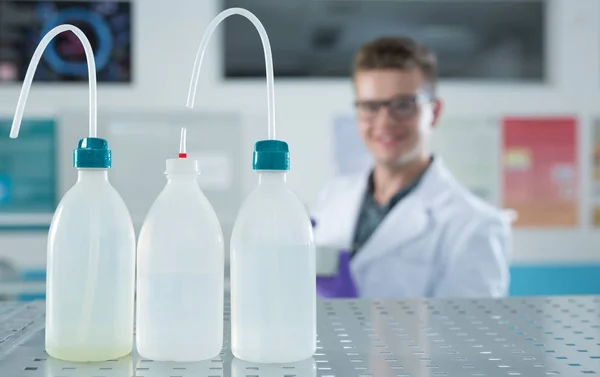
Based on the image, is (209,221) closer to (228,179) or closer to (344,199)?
(344,199)

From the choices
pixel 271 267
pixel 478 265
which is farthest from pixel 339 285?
pixel 271 267

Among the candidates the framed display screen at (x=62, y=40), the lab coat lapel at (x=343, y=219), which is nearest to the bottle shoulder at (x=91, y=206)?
the lab coat lapel at (x=343, y=219)

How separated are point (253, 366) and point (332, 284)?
4.02 feet

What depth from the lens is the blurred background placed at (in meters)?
2.85

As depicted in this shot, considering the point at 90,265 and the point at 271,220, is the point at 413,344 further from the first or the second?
the point at 90,265

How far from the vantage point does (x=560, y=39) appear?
9.84 feet

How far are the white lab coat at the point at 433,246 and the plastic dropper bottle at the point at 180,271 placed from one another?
1.22 meters

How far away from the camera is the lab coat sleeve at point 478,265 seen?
5.68ft

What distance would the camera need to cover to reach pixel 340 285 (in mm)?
1834

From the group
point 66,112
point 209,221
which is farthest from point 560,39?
point 209,221

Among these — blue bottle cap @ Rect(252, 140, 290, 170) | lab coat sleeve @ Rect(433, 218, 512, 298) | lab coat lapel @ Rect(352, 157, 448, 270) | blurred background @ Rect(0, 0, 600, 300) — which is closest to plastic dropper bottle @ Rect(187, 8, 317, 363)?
blue bottle cap @ Rect(252, 140, 290, 170)

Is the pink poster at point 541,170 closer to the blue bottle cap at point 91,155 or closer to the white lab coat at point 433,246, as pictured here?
the white lab coat at point 433,246

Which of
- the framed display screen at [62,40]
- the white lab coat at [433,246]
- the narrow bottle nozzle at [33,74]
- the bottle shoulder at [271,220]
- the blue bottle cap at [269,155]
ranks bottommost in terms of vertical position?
the white lab coat at [433,246]

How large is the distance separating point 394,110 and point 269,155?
1.36m
